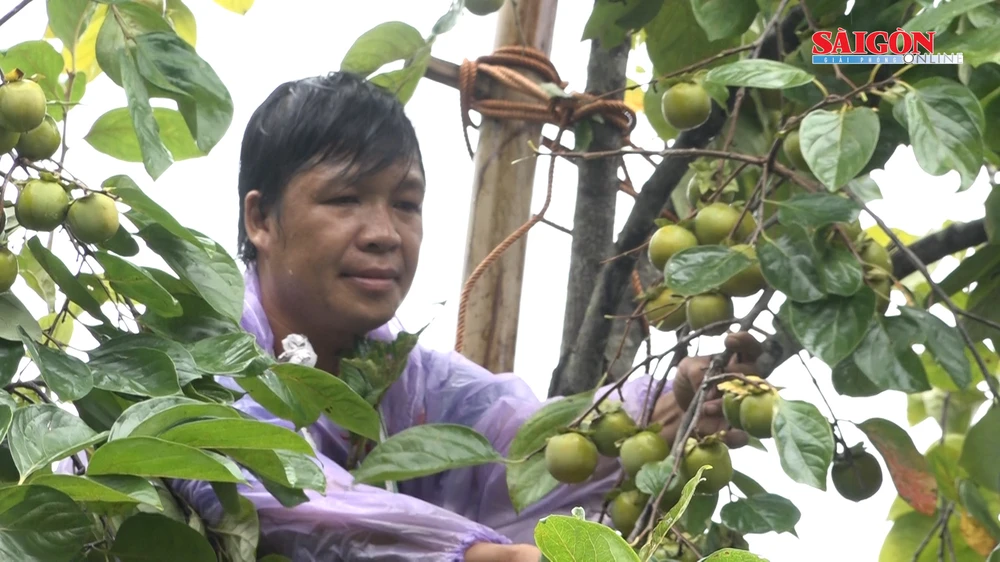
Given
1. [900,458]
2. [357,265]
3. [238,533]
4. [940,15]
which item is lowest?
[238,533]

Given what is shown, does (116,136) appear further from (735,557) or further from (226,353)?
(735,557)

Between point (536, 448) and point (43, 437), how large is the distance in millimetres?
464

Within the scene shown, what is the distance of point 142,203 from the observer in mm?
648

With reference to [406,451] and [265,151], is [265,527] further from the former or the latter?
[265,151]

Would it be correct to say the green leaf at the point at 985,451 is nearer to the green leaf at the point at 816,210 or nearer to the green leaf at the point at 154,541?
the green leaf at the point at 816,210

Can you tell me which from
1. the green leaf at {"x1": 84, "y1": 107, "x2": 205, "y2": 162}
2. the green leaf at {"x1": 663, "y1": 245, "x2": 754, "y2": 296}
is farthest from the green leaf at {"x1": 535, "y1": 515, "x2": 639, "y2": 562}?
the green leaf at {"x1": 84, "y1": 107, "x2": 205, "y2": 162}

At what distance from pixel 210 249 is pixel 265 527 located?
298 mm

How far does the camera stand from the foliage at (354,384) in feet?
1.74

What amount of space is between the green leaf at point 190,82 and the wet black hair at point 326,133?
43 centimetres

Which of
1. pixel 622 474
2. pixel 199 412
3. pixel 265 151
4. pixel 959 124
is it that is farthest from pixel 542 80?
pixel 199 412

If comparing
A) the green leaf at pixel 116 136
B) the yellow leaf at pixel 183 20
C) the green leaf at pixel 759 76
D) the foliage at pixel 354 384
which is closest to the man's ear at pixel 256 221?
the yellow leaf at pixel 183 20

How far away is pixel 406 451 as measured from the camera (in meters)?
0.86

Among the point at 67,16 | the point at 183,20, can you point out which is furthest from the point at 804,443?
the point at 183,20

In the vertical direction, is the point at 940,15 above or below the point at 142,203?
above
